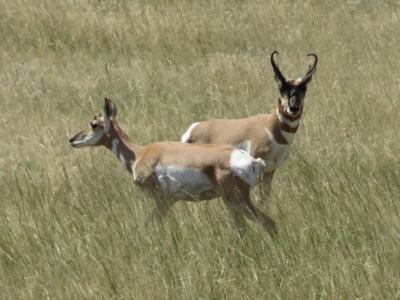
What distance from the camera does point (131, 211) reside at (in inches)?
273

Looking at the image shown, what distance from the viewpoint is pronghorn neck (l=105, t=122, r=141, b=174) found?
855 cm

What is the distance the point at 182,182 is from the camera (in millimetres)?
7832

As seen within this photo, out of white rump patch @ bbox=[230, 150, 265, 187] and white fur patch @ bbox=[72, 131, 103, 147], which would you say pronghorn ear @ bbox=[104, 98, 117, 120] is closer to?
white fur patch @ bbox=[72, 131, 103, 147]

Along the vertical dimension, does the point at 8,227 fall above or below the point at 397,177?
above

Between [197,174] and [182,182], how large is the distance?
0.14 metres

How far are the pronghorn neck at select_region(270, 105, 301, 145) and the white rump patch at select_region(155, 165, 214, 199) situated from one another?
4.17ft

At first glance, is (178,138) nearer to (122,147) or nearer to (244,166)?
(122,147)

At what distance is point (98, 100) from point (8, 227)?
595 cm

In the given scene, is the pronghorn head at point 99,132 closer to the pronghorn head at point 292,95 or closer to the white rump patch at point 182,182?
the white rump patch at point 182,182

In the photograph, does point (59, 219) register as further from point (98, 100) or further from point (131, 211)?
point (98, 100)

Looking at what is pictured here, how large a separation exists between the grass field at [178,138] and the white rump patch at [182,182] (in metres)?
0.30

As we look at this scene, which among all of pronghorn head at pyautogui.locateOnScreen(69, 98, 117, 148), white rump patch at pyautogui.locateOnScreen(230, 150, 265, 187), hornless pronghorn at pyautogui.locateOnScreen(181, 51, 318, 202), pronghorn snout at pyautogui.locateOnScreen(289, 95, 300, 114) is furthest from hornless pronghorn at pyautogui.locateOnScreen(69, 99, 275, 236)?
pronghorn snout at pyautogui.locateOnScreen(289, 95, 300, 114)

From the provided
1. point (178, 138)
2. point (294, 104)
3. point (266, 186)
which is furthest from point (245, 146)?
point (178, 138)

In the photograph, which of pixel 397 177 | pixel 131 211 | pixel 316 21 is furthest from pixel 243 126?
pixel 316 21
